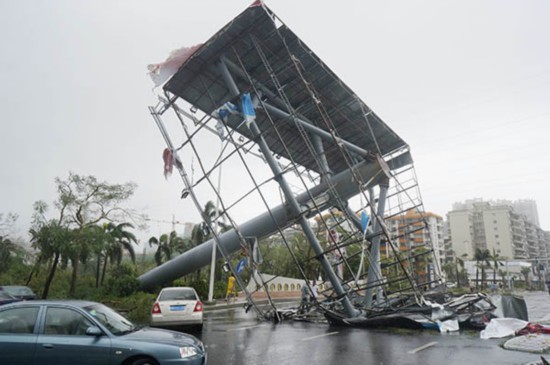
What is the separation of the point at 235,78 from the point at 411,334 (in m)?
10.5

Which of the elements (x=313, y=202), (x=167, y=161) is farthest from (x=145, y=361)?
(x=167, y=161)

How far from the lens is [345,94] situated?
1510 cm

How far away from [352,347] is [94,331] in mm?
5752

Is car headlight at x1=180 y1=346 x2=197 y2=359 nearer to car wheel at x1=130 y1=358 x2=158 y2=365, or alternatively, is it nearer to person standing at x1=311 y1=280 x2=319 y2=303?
car wheel at x1=130 y1=358 x2=158 y2=365

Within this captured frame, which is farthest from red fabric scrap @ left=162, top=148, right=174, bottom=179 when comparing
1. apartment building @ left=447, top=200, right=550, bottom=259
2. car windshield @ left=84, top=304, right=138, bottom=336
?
apartment building @ left=447, top=200, right=550, bottom=259

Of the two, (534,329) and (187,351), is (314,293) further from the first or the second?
(187,351)

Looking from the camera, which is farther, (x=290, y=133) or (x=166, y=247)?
(x=166, y=247)

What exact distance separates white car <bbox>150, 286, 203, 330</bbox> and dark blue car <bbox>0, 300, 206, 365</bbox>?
554 centimetres

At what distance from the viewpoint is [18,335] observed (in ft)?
17.9

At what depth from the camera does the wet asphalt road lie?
736cm

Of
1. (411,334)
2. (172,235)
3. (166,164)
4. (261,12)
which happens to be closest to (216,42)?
(261,12)

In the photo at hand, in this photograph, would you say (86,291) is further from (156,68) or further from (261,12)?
(261,12)

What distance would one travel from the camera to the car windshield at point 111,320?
5828mm

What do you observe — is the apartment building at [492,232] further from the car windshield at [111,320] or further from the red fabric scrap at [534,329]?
the car windshield at [111,320]
